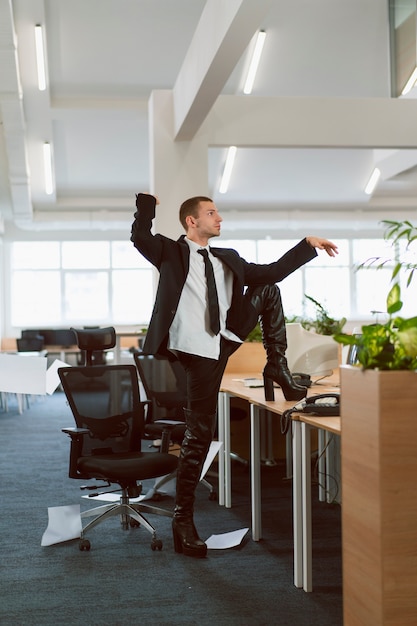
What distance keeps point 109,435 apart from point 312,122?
4.10 meters

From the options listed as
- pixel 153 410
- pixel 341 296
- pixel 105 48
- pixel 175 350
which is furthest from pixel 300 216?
pixel 175 350

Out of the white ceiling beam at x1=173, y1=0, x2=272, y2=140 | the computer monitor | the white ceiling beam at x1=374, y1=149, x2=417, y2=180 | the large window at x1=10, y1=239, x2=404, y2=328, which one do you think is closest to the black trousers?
the computer monitor

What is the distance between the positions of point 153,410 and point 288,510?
3.38 ft

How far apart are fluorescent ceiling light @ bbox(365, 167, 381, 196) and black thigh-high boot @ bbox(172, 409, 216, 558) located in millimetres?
10246

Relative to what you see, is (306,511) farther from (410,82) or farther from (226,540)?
(410,82)

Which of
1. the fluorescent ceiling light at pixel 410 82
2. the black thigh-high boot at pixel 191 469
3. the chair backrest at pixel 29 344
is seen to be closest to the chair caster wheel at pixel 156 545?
the black thigh-high boot at pixel 191 469

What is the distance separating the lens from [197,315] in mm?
3416

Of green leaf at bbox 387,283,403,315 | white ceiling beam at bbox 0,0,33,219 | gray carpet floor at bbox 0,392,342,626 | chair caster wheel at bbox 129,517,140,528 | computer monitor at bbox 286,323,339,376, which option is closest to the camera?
green leaf at bbox 387,283,403,315

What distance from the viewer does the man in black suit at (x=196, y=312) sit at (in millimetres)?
3355

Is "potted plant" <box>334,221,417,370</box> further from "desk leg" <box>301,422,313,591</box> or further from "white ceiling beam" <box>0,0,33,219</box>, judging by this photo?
"white ceiling beam" <box>0,0,33,219</box>

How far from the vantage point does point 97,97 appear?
9.45 meters

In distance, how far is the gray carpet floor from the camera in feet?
9.10

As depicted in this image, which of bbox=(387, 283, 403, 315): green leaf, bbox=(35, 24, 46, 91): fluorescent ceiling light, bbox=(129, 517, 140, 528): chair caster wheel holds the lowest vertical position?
bbox=(129, 517, 140, 528): chair caster wheel

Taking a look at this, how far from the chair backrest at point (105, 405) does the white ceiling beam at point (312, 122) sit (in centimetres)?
336
